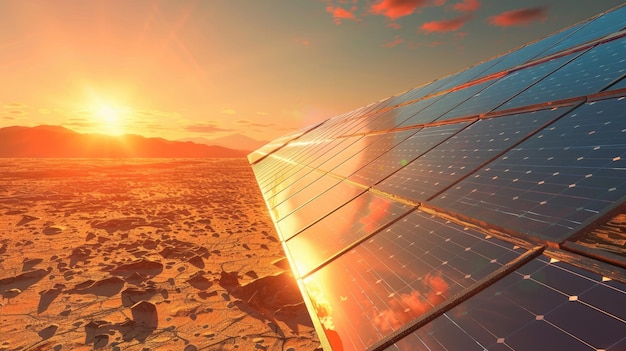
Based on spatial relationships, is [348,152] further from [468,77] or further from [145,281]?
[145,281]

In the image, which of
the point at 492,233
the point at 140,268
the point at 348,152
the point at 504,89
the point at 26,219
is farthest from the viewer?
the point at 26,219

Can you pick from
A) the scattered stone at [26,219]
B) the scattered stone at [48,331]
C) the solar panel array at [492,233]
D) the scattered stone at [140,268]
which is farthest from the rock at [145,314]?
the scattered stone at [26,219]

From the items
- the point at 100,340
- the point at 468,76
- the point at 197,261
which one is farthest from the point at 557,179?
the point at 468,76

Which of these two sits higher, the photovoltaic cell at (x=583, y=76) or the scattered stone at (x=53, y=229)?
the scattered stone at (x=53, y=229)

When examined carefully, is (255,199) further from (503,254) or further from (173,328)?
(503,254)

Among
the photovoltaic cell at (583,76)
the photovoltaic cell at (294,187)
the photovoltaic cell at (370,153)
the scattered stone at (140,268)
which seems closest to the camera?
the photovoltaic cell at (583,76)

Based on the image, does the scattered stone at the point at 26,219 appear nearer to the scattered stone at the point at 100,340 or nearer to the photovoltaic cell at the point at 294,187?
the scattered stone at the point at 100,340
